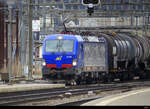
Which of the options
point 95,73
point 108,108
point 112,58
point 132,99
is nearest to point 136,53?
point 112,58

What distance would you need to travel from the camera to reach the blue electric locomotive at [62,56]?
25.2 m

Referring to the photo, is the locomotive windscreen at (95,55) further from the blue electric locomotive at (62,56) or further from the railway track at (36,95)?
the railway track at (36,95)

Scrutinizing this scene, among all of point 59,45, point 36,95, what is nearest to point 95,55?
point 59,45

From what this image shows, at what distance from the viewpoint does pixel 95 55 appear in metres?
27.5

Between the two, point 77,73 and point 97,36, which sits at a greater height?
point 97,36

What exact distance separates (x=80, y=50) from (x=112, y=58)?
3.82 meters

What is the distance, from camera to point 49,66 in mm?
25531

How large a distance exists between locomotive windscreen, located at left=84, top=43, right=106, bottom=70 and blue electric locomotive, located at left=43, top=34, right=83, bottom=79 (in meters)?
0.77

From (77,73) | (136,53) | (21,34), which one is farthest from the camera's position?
(21,34)

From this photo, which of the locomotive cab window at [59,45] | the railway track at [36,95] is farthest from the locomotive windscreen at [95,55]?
the railway track at [36,95]

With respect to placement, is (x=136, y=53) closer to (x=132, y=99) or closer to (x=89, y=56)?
(x=89, y=56)

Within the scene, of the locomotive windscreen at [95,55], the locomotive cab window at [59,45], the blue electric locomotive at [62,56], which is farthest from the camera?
the locomotive windscreen at [95,55]

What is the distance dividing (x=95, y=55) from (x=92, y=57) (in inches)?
13.3

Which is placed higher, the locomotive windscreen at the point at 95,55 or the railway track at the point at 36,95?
the locomotive windscreen at the point at 95,55
